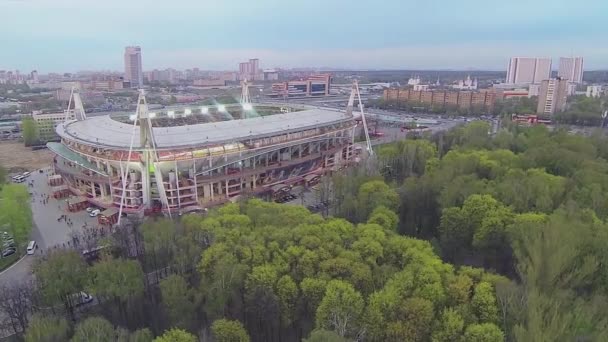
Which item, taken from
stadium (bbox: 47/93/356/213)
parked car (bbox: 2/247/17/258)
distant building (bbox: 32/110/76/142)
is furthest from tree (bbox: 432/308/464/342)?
distant building (bbox: 32/110/76/142)

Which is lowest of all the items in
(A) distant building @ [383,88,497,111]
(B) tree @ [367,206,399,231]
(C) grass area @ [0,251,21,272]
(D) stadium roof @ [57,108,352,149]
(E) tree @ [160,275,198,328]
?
(C) grass area @ [0,251,21,272]

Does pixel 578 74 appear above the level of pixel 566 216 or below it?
above

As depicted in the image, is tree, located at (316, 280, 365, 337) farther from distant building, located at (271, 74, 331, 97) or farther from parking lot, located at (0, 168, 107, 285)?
distant building, located at (271, 74, 331, 97)

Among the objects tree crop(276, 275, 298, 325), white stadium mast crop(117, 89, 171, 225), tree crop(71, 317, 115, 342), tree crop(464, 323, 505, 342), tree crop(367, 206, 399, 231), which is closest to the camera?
tree crop(464, 323, 505, 342)

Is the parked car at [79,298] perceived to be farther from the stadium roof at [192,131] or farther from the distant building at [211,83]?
the distant building at [211,83]

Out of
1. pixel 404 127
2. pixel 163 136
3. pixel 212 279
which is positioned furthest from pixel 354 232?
pixel 404 127

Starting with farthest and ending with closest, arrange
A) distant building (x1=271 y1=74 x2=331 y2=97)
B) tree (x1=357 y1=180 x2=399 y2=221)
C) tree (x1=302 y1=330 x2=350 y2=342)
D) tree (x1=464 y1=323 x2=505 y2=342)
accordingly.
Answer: distant building (x1=271 y1=74 x2=331 y2=97) < tree (x1=357 y1=180 x2=399 y2=221) < tree (x1=464 y1=323 x2=505 y2=342) < tree (x1=302 y1=330 x2=350 y2=342)

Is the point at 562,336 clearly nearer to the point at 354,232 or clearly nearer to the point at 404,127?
the point at 354,232
